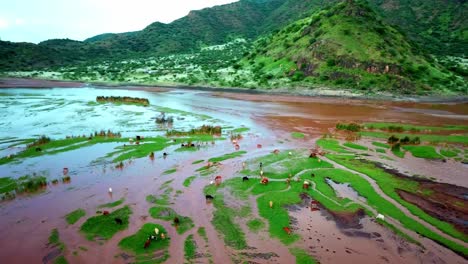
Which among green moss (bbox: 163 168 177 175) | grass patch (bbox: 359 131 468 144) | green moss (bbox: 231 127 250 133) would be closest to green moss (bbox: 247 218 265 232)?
green moss (bbox: 163 168 177 175)

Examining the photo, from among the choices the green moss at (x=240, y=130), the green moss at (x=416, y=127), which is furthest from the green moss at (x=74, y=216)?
the green moss at (x=416, y=127)

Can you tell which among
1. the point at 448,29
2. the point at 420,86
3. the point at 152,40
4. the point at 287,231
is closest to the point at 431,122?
the point at 420,86

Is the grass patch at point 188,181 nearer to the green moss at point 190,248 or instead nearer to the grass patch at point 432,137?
the green moss at point 190,248

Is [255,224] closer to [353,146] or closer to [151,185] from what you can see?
[151,185]

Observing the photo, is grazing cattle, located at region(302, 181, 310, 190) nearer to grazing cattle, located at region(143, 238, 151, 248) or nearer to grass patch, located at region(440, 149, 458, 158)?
grazing cattle, located at region(143, 238, 151, 248)

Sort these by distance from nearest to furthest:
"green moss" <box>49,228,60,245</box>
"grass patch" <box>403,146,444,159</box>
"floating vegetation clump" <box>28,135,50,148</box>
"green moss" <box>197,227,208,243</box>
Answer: "green moss" <box>49,228,60,245</box> < "green moss" <box>197,227,208,243</box> < "grass patch" <box>403,146,444,159</box> < "floating vegetation clump" <box>28,135,50,148</box>

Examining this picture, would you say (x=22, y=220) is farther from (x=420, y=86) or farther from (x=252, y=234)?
(x=420, y=86)

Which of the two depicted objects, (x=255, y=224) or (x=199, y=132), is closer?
(x=255, y=224)

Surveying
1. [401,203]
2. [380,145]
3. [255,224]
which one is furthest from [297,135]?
[255,224]
